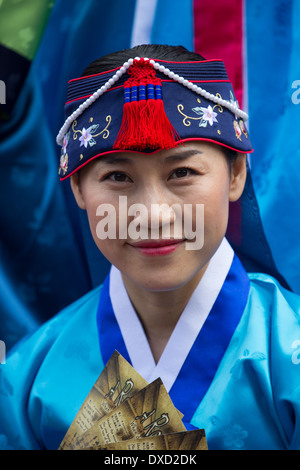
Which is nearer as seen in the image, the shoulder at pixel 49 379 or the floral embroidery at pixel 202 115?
the floral embroidery at pixel 202 115

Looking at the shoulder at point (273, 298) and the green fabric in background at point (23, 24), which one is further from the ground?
the green fabric in background at point (23, 24)

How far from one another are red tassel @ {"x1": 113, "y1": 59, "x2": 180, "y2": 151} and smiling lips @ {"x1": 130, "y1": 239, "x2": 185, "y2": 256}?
0.24m

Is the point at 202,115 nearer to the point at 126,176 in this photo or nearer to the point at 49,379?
the point at 126,176

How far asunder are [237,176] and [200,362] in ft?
1.76

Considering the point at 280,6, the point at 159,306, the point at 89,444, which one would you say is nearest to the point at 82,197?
the point at 159,306

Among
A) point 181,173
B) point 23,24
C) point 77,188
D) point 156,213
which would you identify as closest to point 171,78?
point 181,173

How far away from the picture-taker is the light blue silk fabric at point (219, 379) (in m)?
1.52

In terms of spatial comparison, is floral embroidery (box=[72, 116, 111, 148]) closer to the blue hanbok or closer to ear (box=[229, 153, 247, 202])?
ear (box=[229, 153, 247, 202])

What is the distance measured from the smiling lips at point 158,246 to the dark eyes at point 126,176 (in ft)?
0.54

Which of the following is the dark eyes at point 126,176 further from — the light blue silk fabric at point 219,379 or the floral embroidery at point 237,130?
the light blue silk fabric at point 219,379

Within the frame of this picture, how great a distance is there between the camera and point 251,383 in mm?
1559

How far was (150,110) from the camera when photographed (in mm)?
1339

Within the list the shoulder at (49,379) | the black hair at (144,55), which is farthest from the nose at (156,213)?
the shoulder at (49,379)
